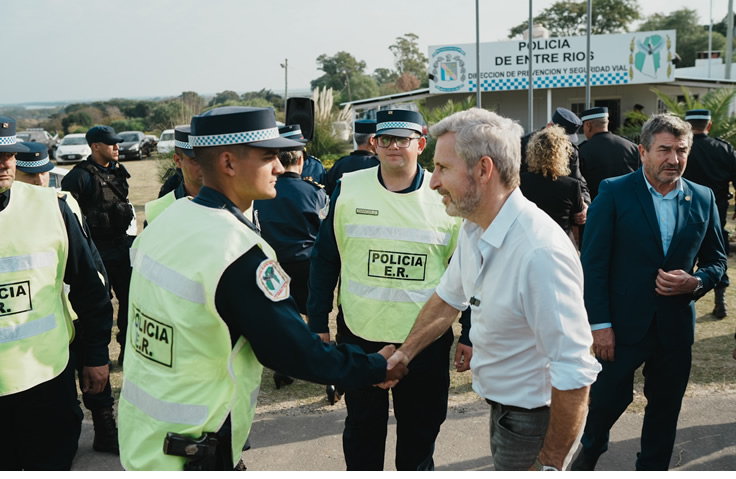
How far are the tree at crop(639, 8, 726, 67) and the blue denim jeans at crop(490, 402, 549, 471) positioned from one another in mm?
73484

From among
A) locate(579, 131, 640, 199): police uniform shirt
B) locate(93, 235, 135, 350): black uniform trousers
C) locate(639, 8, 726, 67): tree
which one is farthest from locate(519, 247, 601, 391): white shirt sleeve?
locate(639, 8, 726, 67): tree

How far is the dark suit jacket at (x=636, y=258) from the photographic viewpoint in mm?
3395

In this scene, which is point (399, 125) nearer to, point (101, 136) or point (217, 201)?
point (217, 201)

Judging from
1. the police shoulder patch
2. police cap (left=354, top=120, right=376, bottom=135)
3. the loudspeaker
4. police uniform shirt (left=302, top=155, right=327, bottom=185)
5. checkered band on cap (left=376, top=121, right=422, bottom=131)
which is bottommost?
the police shoulder patch

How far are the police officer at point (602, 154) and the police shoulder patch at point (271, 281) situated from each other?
17.6ft

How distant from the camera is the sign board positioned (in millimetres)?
24219

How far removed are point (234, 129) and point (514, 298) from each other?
1.10 meters

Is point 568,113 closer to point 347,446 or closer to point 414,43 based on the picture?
point 347,446

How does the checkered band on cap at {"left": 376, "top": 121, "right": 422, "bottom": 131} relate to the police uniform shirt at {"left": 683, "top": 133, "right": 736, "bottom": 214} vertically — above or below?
above

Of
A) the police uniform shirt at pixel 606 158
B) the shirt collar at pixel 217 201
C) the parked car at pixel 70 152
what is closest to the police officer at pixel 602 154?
the police uniform shirt at pixel 606 158

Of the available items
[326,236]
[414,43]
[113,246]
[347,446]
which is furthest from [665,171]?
[414,43]

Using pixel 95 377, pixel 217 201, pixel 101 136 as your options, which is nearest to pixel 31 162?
pixel 101 136

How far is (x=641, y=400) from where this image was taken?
16.1 feet

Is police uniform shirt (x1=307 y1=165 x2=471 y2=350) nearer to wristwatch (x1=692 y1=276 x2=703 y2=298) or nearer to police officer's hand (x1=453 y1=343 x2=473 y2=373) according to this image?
police officer's hand (x1=453 y1=343 x2=473 y2=373)
